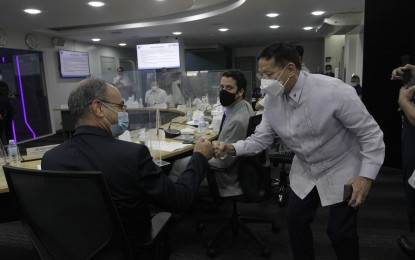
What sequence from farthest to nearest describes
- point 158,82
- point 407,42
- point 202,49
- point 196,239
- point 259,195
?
point 202,49 < point 158,82 < point 407,42 < point 196,239 < point 259,195

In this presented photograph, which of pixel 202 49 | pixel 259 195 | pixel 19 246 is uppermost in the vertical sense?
pixel 202 49

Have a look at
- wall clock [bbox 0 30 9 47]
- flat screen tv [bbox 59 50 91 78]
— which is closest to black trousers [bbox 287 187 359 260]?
wall clock [bbox 0 30 9 47]

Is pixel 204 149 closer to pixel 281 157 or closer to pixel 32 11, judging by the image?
pixel 281 157

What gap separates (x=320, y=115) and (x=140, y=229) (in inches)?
36.1

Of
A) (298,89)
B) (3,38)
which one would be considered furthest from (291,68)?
(3,38)

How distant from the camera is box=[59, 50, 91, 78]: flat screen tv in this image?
7812 millimetres

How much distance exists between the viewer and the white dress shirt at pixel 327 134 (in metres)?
1.37

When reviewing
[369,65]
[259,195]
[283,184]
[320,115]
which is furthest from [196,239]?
[369,65]

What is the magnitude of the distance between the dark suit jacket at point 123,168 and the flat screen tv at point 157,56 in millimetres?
6219

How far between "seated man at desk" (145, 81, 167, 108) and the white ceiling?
131 cm

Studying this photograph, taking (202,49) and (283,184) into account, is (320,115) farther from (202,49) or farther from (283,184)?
(202,49)

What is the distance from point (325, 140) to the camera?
4.76ft

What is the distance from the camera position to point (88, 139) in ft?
3.55

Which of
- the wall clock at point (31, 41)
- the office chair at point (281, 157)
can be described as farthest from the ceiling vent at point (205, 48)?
the office chair at point (281, 157)
